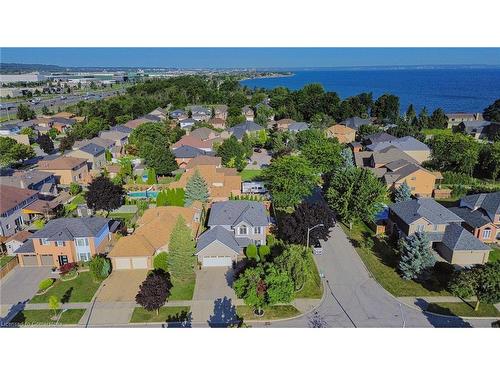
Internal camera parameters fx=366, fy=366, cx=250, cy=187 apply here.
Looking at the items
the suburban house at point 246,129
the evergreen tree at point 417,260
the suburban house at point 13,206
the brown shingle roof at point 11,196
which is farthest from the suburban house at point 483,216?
the suburban house at point 246,129

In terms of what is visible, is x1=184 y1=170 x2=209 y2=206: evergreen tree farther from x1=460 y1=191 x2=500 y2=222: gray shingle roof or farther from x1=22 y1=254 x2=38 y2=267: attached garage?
x1=460 y1=191 x2=500 y2=222: gray shingle roof

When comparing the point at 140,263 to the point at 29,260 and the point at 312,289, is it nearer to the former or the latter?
the point at 29,260

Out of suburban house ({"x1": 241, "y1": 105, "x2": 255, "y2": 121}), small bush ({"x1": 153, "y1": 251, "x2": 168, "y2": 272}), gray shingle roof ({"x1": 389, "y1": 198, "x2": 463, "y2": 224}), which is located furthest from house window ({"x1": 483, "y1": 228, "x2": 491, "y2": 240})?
suburban house ({"x1": 241, "y1": 105, "x2": 255, "y2": 121})

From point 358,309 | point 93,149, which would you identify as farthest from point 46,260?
point 93,149

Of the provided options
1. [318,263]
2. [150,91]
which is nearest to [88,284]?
[318,263]

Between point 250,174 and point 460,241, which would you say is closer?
point 460,241

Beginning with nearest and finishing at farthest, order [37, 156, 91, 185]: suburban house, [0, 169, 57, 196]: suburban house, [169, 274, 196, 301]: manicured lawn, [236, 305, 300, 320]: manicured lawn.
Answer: [236, 305, 300, 320]: manicured lawn → [169, 274, 196, 301]: manicured lawn → [0, 169, 57, 196]: suburban house → [37, 156, 91, 185]: suburban house
